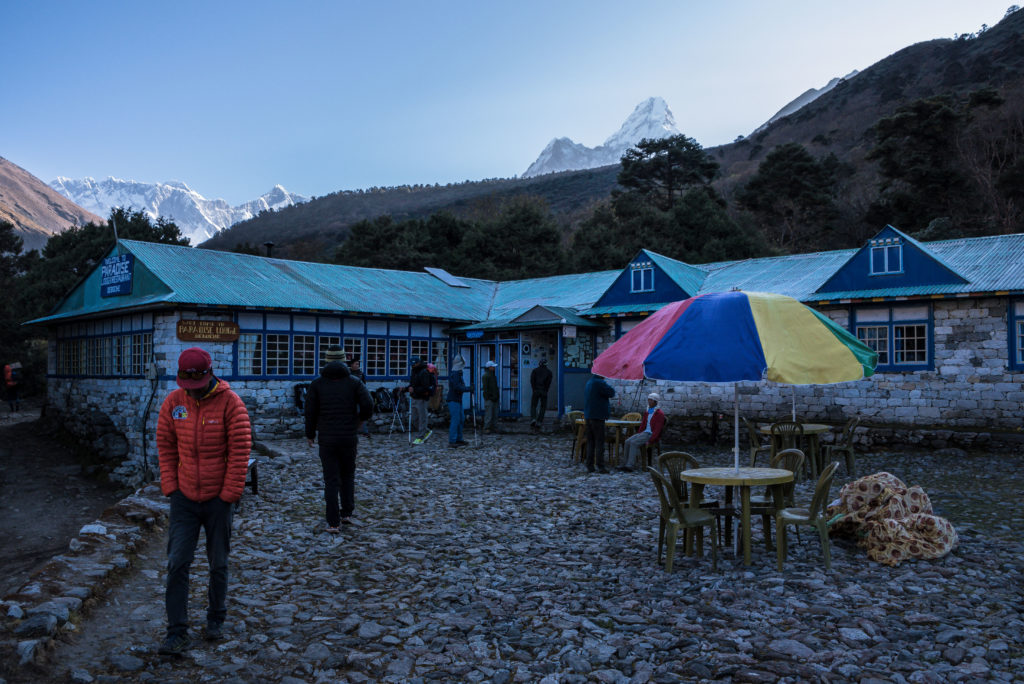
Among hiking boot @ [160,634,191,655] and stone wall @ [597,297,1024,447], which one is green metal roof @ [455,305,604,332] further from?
hiking boot @ [160,634,191,655]

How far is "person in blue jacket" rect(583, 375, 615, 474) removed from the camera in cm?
1157

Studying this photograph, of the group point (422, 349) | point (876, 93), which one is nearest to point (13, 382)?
point (422, 349)

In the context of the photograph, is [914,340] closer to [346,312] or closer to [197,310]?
[346,312]

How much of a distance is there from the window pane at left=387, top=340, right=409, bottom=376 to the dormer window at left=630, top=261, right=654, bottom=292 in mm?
6912

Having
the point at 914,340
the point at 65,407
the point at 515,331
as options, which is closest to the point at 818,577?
the point at 914,340

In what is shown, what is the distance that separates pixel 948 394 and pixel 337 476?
1306cm

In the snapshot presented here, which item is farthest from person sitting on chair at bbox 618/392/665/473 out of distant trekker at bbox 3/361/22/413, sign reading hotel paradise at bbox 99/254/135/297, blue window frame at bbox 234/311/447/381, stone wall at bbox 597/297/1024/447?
distant trekker at bbox 3/361/22/413

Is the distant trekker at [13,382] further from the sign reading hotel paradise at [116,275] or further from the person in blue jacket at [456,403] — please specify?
the person in blue jacket at [456,403]

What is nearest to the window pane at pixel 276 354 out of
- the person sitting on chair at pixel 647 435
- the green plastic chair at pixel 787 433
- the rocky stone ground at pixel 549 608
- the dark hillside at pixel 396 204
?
the rocky stone ground at pixel 549 608

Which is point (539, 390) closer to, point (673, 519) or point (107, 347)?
point (673, 519)

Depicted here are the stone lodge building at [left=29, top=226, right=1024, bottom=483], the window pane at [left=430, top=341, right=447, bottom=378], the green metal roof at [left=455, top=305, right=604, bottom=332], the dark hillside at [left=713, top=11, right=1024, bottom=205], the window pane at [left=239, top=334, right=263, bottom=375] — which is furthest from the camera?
the dark hillside at [left=713, top=11, right=1024, bottom=205]

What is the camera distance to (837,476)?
37.7ft

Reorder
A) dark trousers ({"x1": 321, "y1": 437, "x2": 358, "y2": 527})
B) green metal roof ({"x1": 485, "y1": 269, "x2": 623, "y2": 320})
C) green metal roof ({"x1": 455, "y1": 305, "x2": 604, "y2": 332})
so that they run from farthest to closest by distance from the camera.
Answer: green metal roof ({"x1": 485, "y1": 269, "x2": 623, "y2": 320}), green metal roof ({"x1": 455, "y1": 305, "x2": 604, "y2": 332}), dark trousers ({"x1": 321, "y1": 437, "x2": 358, "y2": 527})

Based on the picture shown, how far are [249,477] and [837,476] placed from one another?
938 cm
